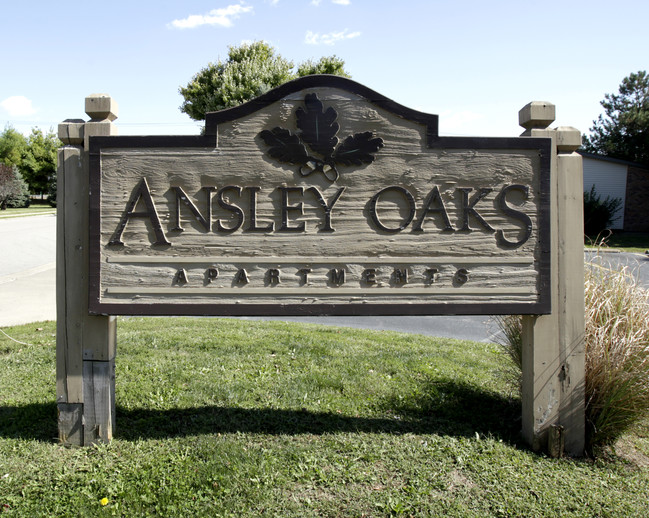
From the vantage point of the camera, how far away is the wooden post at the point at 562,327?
3182mm

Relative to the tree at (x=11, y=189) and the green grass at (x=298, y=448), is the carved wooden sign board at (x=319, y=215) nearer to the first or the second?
the green grass at (x=298, y=448)

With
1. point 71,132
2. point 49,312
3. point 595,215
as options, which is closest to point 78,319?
point 71,132

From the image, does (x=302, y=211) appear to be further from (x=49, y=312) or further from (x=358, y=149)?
(x=49, y=312)

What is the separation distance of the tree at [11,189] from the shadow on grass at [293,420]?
1939 inches

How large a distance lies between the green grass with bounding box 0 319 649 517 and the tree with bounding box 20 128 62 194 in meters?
59.1

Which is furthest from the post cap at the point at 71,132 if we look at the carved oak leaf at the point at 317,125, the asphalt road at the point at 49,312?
the asphalt road at the point at 49,312

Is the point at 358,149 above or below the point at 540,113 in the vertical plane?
below

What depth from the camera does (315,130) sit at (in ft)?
10.2

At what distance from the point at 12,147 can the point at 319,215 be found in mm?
70716

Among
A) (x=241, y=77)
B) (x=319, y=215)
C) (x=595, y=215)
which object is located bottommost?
(x=319, y=215)

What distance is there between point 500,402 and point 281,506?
84.9 inches

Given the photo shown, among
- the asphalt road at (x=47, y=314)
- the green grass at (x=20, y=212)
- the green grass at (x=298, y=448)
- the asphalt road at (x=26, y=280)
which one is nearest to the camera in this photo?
the green grass at (x=298, y=448)

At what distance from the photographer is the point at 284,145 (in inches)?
123

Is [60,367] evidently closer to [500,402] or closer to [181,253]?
[181,253]
